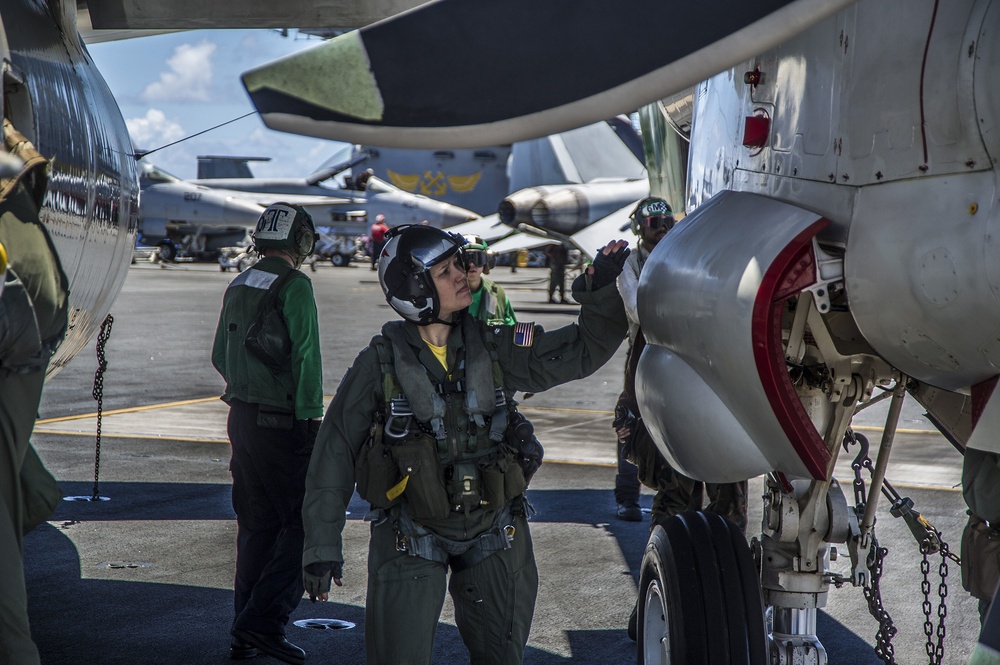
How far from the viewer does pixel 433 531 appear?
3.34m

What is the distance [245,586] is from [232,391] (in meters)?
0.86

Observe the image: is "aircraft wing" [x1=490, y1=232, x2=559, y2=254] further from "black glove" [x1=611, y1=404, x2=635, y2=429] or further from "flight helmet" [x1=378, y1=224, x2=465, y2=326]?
"flight helmet" [x1=378, y1=224, x2=465, y2=326]

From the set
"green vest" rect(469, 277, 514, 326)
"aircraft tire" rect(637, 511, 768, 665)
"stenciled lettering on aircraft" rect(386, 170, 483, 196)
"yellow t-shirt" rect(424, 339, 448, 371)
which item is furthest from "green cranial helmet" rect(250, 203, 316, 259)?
"stenciled lettering on aircraft" rect(386, 170, 483, 196)

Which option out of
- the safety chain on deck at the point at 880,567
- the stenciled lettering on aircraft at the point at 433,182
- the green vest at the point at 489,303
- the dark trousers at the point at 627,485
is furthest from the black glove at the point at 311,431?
the stenciled lettering on aircraft at the point at 433,182

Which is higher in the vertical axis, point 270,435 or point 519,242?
point 519,242

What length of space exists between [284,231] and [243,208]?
33926 millimetres

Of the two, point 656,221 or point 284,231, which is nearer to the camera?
point 284,231

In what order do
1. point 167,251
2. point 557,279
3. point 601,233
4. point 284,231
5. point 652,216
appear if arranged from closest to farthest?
point 284,231 < point 652,216 < point 601,233 < point 557,279 < point 167,251

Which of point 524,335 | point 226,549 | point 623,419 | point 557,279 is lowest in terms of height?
point 226,549

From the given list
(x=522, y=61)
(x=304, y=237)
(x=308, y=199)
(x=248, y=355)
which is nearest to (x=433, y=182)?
(x=308, y=199)

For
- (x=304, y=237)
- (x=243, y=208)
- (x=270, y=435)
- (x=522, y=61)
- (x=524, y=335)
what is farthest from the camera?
(x=243, y=208)

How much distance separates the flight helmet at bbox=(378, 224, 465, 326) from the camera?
11.1 ft

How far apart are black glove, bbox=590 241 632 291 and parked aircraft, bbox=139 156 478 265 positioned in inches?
1373

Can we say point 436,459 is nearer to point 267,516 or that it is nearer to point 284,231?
point 267,516
